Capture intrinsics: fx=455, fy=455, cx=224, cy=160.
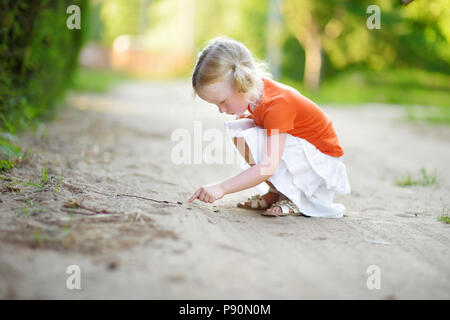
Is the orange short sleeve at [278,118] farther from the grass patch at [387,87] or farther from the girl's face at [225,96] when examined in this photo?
the grass patch at [387,87]

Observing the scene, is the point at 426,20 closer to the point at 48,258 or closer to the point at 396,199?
the point at 396,199

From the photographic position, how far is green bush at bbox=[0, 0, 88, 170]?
3725 millimetres

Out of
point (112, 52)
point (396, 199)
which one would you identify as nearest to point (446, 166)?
point (396, 199)

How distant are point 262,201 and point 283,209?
0.69 feet

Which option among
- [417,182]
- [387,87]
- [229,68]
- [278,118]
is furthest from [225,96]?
[387,87]

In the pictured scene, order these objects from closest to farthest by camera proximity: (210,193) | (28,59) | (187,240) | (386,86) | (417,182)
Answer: (187,240) < (210,193) < (417,182) < (28,59) < (386,86)

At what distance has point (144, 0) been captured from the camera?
4394cm

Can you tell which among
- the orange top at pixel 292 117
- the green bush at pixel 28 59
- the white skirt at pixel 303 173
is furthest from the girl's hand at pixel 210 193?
the green bush at pixel 28 59

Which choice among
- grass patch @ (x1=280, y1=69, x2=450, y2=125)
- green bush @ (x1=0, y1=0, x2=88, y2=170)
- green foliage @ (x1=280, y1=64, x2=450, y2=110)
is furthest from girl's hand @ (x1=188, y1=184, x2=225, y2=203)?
green foliage @ (x1=280, y1=64, x2=450, y2=110)

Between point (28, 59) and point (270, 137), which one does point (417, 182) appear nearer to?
point (270, 137)

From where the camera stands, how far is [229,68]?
2.48m

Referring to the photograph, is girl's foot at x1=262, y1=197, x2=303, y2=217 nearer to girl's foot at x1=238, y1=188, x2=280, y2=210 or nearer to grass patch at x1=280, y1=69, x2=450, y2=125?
girl's foot at x1=238, y1=188, x2=280, y2=210

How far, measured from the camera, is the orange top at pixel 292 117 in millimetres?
2526

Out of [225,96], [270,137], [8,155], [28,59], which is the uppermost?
[28,59]
